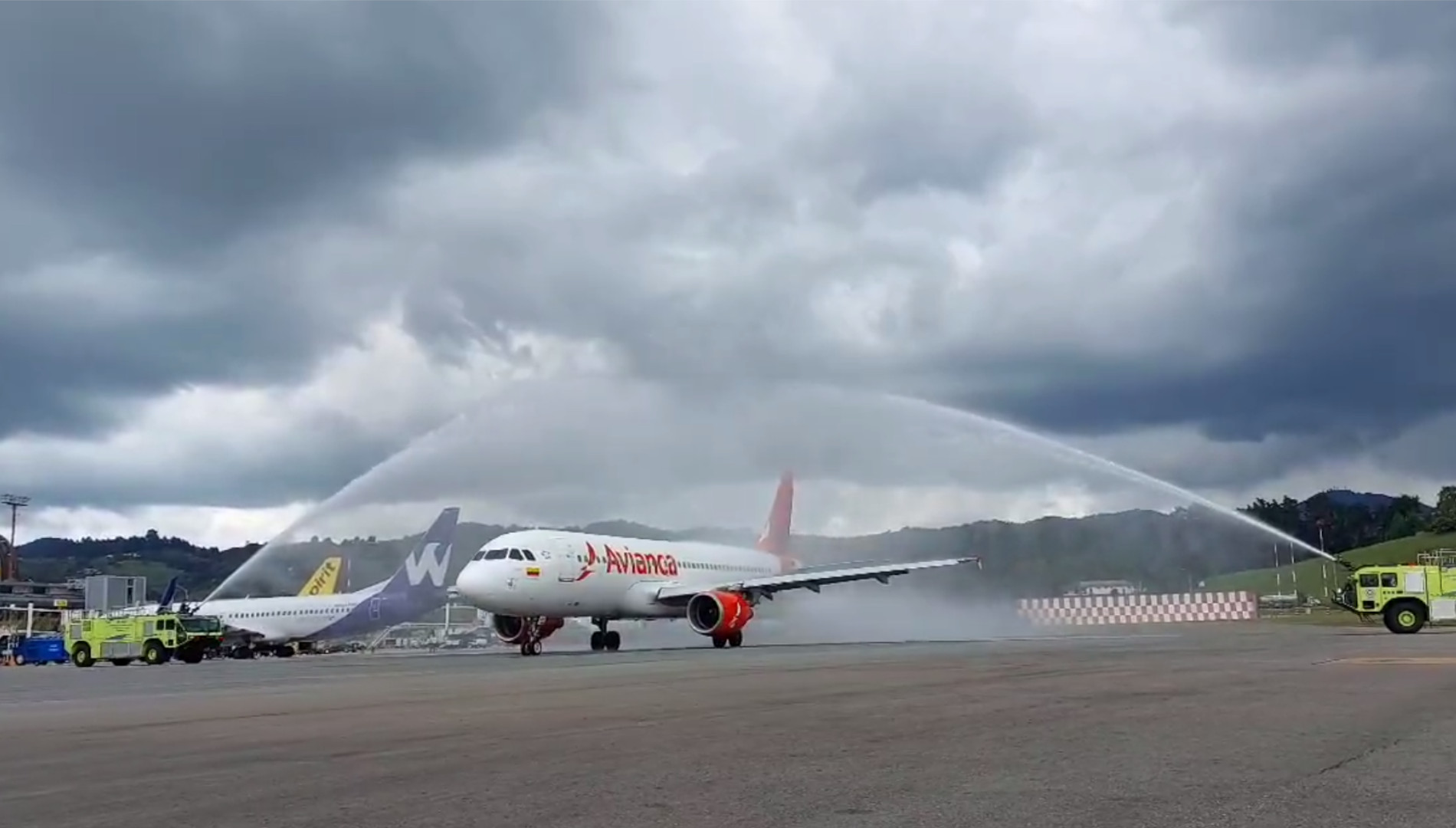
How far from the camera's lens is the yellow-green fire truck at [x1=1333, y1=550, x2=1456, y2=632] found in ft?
150

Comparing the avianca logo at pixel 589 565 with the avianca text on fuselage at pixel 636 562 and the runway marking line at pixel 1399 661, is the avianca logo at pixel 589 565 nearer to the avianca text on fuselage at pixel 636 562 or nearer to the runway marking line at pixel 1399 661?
the avianca text on fuselage at pixel 636 562

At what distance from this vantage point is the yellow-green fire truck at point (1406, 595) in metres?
45.6

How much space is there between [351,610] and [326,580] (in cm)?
1738

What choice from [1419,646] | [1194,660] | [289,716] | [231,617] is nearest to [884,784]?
[289,716]

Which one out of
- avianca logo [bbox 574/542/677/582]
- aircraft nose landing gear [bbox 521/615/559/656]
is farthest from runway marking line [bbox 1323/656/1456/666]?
aircraft nose landing gear [bbox 521/615/559/656]

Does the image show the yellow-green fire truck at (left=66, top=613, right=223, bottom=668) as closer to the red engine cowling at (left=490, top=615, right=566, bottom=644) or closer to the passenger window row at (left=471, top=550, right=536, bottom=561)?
the red engine cowling at (left=490, top=615, right=566, bottom=644)

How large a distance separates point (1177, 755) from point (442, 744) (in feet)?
24.4

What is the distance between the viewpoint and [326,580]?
3337 inches

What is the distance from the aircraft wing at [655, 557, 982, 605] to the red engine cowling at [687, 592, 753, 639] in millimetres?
864

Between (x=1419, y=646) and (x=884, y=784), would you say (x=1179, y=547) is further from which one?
(x=884, y=784)

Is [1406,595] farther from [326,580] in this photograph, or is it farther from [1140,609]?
[326,580]

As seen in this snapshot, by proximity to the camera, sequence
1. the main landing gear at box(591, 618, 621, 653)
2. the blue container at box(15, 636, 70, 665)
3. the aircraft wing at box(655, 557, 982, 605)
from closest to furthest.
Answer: the aircraft wing at box(655, 557, 982, 605)
the main landing gear at box(591, 618, 621, 653)
the blue container at box(15, 636, 70, 665)

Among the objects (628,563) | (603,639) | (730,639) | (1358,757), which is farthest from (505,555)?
(1358,757)

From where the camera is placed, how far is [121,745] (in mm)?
13570
